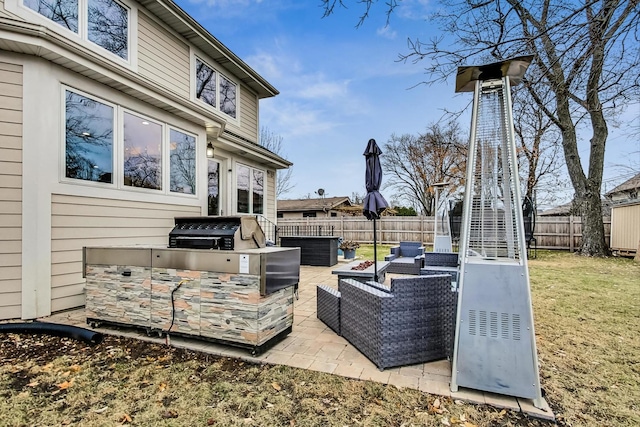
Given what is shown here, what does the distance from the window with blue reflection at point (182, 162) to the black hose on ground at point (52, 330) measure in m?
2.82

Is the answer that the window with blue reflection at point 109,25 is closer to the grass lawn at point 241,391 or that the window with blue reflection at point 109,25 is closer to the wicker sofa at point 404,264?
the grass lawn at point 241,391

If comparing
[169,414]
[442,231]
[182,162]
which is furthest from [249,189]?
[169,414]

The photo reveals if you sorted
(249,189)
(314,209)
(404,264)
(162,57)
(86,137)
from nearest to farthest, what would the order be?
1. (86,137)
2. (162,57)
3. (404,264)
4. (249,189)
5. (314,209)

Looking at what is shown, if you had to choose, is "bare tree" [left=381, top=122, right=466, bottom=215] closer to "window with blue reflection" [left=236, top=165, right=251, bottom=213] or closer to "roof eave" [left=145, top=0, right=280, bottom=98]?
"roof eave" [left=145, top=0, right=280, bottom=98]

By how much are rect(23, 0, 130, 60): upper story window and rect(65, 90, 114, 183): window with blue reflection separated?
155cm

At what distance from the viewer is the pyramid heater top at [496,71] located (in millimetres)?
2241

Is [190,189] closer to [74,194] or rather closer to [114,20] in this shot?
[74,194]

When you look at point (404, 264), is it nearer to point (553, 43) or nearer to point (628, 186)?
point (553, 43)

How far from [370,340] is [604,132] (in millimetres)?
12981

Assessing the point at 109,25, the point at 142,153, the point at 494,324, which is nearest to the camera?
the point at 494,324

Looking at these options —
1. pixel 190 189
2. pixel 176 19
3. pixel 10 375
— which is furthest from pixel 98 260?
pixel 176 19

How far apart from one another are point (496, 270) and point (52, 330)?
4.44 metres

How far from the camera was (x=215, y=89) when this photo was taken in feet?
27.2

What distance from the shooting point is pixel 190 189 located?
6.13 m
